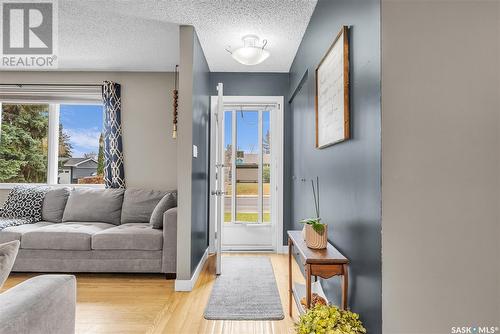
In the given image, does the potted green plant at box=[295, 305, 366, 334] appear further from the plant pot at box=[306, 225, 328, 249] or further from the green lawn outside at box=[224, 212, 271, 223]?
the green lawn outside at box=[224, 212, 271, 223]

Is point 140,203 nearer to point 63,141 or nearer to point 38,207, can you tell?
point 38,207

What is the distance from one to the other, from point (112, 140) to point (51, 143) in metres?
1.00

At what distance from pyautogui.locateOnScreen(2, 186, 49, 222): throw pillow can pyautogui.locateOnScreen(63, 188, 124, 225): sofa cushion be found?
0.34 m

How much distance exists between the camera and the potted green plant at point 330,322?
54.8 inches

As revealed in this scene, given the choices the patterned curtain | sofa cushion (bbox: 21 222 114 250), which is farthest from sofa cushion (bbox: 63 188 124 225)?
sofa cushion (bbox: 21 222 114 250)

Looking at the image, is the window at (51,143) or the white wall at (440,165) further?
the window at (51,143)

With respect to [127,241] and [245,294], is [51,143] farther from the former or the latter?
[245,294]

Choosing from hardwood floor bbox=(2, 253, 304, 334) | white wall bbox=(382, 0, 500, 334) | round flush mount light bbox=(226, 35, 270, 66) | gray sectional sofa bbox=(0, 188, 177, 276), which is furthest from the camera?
gray sectional sofa bbox=(0, 188, 177, 276)

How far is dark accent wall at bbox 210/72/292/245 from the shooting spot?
4.32m

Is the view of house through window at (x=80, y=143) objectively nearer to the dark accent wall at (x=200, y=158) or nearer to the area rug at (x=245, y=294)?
the dark accent wall at (x=200, y=158)

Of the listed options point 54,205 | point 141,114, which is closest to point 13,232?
point 54,205

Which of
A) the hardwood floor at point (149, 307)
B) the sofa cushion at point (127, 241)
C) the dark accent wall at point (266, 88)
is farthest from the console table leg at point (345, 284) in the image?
the dark accent wall at point (266, 88)

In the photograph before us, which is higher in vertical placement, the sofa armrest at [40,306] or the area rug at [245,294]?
the sofa armrest at [40,306]

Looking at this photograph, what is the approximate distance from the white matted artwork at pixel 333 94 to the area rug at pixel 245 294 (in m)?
1.38
